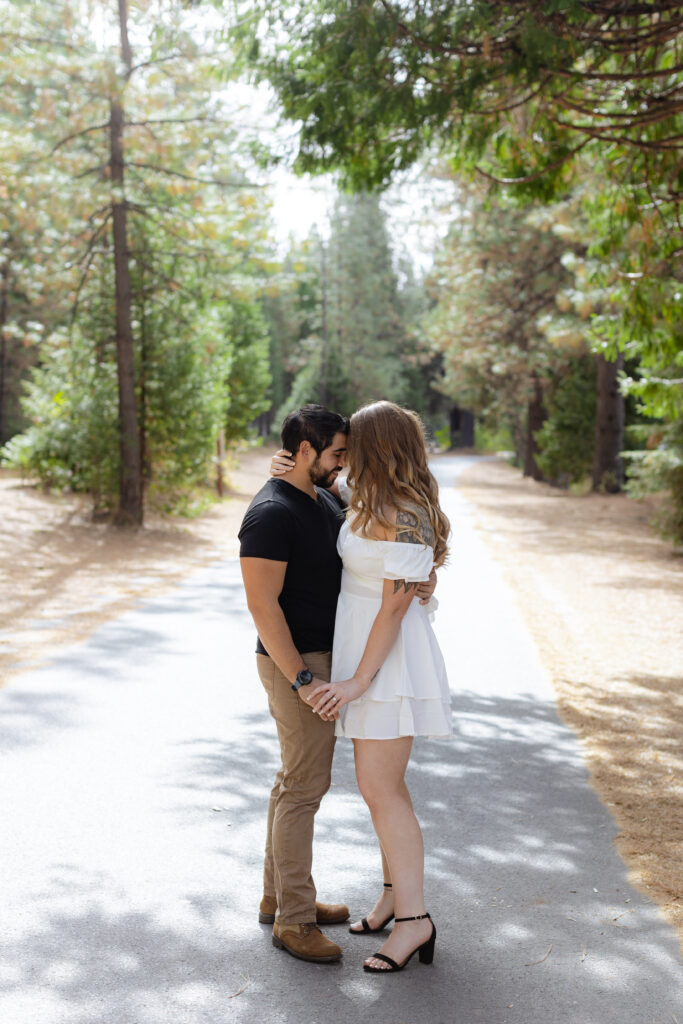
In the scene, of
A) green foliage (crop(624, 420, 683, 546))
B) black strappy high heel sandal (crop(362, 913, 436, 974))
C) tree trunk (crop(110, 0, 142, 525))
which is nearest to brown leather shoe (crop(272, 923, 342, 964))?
black strappy high heel sandal (crop(362, 913, 436, 974))

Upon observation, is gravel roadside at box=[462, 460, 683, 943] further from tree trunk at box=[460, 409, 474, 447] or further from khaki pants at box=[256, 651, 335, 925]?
tree trunk at box=[460, 409, 474, 447]

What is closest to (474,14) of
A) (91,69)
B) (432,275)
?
(91,69)

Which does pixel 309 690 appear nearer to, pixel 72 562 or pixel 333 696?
pixel 333 696

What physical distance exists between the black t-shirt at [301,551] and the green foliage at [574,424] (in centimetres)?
2670

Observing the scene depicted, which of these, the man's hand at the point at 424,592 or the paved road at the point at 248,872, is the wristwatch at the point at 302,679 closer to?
the man's hand at the point at 424,592

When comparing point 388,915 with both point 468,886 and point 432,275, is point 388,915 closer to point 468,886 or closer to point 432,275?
point 468,886

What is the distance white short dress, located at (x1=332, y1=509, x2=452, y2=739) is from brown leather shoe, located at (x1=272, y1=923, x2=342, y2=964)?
70cm

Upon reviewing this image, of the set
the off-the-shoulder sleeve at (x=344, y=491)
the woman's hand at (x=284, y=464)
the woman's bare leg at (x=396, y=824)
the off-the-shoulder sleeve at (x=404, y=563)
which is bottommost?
the woman's bare leg at (x=396, y=824)

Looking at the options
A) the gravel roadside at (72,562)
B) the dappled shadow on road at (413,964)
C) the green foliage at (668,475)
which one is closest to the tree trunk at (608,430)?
→ the green foliage at (668,475)

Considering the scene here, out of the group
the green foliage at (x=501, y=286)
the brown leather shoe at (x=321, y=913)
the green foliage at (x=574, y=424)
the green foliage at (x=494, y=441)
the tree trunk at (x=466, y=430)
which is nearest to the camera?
the brown leather shoe at (x=321, y=913)

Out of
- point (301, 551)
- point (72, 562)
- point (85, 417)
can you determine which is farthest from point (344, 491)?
point (85, 417)

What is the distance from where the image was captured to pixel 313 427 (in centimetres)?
366

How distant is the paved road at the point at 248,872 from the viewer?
333cm

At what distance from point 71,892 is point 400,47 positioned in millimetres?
5853
